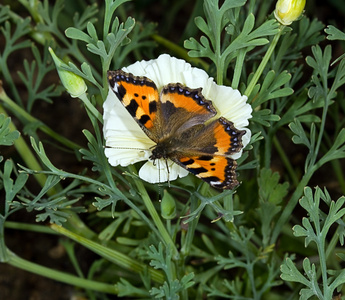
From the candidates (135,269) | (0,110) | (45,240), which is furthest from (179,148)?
(45,240)

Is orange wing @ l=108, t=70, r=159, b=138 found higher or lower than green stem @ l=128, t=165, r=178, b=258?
higher

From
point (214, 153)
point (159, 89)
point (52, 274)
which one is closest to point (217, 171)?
point (214, 153)

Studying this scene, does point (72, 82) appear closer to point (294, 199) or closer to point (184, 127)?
point (184, 127)

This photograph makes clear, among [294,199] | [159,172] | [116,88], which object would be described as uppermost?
[116,88]

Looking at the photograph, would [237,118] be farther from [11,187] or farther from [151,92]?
[11,187]

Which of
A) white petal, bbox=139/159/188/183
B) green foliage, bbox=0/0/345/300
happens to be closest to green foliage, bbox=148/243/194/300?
green foliage, bbox=0/0/345/300

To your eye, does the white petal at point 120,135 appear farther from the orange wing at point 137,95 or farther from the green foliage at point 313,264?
the green foliage at point 313,264

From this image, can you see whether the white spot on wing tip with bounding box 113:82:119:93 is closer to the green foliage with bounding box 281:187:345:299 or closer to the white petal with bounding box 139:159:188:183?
the white petal with bounding box 139:159:188:183
